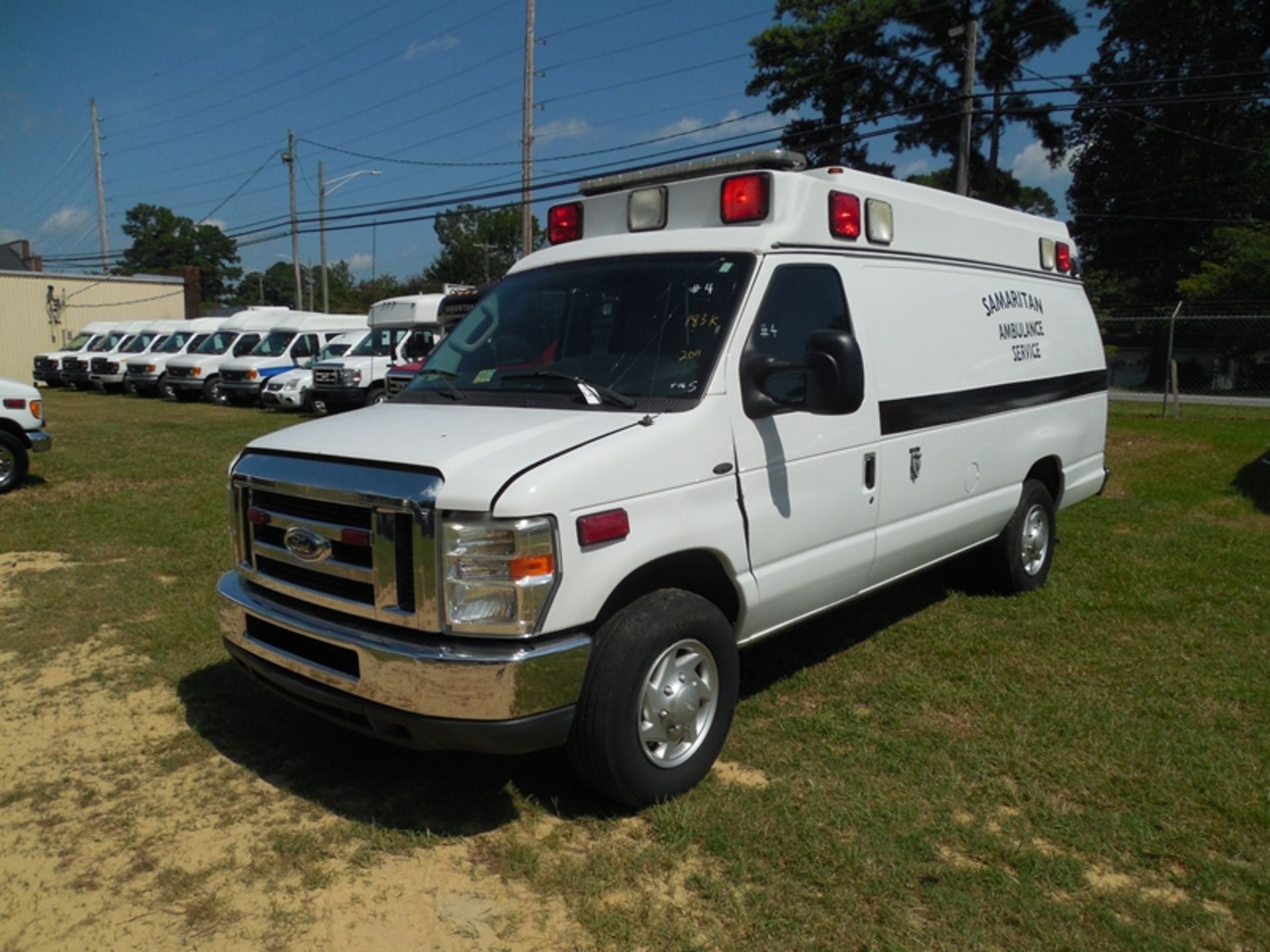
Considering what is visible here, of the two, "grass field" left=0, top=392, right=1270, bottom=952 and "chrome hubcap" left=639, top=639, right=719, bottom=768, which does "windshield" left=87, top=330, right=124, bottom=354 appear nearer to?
"grass field" left=0, top=392, right=1270, bottom=952

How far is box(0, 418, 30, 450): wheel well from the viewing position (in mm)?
10477

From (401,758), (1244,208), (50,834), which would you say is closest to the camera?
(50,834)

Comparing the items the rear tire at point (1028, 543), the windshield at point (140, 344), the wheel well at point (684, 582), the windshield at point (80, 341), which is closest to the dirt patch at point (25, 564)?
the wheel well at point (684, 582)

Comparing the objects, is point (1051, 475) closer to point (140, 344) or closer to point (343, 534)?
point (343, 534)

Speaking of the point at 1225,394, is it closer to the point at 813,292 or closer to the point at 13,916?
the point at 813,292

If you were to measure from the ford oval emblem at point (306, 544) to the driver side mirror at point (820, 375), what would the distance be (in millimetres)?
1690

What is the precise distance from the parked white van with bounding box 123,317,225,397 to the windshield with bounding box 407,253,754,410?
2376 centimetres

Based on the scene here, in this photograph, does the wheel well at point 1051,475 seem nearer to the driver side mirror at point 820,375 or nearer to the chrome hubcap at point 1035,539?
the chrome hubcap at point 1035,539

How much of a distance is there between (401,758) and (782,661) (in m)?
2.15

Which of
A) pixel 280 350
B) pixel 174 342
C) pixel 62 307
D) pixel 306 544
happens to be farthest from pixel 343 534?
pixel 62 307

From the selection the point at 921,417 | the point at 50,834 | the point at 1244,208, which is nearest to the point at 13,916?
the point at 50,834

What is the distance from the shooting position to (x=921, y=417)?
4.98 m

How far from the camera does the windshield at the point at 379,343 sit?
20.8 metres

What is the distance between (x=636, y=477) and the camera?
3.46m
